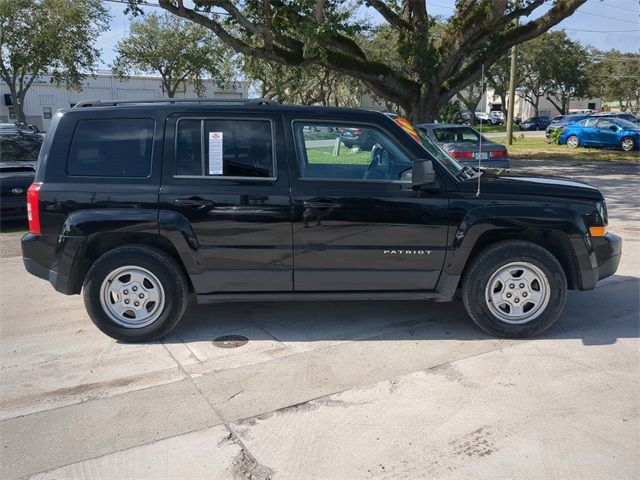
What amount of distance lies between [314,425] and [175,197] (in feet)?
7.02

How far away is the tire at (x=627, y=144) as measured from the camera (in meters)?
24.4

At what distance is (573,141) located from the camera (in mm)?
27422

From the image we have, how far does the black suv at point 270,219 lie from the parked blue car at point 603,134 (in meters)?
23.0

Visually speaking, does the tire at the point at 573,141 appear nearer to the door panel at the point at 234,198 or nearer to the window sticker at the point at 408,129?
the window sticker at the point at 408,129

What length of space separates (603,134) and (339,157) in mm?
24740

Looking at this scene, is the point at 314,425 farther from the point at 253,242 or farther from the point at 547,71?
the point at 547,71

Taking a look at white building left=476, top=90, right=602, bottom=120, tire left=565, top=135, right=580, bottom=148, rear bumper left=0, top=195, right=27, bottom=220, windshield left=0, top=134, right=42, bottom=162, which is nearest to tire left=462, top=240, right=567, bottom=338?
rear bumper left=0, top=195, right=27, bottom=220

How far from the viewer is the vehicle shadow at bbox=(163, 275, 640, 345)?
4875 mm

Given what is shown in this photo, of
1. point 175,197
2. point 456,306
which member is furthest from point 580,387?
point 175,197

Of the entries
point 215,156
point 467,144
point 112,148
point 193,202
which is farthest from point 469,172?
point 467,144

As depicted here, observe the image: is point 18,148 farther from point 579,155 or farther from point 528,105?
point 528,105

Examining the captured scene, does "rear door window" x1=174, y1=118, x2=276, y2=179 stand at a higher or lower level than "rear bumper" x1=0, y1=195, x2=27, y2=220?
higher

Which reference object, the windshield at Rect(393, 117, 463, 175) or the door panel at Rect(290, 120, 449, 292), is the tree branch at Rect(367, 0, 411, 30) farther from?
the door panel at Rect(290, 120, 449, 292)

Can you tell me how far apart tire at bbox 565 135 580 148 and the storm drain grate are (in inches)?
1038
